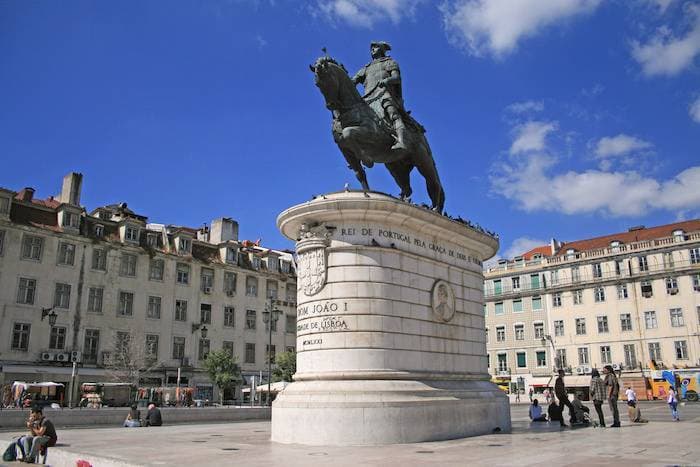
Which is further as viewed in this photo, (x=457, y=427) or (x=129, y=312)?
(x=129, y=312)

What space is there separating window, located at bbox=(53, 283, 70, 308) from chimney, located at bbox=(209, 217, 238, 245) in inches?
699

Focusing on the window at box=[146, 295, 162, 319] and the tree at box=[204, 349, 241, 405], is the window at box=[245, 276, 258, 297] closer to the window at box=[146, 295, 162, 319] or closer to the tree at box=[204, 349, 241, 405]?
the tree at box=[204, 349, 241, 405]

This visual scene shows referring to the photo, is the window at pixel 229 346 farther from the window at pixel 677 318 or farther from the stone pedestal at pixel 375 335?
the window at pixel 677 318

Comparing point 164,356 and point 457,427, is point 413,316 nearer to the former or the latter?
point 457,427

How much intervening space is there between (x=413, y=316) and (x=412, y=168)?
5.97m

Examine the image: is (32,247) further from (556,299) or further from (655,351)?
(655,351)

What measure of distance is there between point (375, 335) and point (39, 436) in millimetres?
7653

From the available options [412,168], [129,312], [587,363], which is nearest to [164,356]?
[129,312]

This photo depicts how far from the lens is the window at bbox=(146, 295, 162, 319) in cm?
4993

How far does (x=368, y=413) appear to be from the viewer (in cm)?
1418

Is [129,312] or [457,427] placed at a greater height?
[129,312]

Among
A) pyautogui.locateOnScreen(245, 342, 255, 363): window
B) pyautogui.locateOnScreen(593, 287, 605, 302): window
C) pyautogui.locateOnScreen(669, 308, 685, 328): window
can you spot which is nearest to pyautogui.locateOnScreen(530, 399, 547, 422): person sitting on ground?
pyautogui.locateOnScreen(245, 342, 255, 363): window

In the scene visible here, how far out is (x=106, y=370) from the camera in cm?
4556

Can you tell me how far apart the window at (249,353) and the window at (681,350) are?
40410 mm
